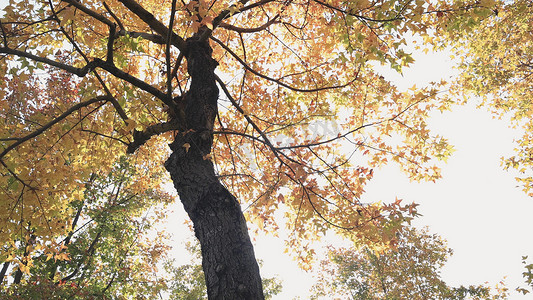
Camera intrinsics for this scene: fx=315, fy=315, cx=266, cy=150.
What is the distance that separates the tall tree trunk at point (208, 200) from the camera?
283cm

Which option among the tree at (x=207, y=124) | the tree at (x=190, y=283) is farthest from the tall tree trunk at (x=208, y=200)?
the tree at (x=190, y=283)

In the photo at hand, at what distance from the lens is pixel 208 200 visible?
3.36 m

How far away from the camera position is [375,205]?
392cm

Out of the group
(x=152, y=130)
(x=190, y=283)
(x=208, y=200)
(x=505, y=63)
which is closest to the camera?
(x=208, y=200)

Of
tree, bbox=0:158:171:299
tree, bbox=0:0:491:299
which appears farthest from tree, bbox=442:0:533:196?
tree, bbox=0:158:171:299

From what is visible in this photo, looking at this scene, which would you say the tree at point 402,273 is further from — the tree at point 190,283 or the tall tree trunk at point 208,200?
the tall tree trunk at point 208,200

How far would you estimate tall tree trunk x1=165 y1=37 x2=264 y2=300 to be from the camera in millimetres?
2834

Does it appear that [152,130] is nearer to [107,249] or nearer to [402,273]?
[107,249]

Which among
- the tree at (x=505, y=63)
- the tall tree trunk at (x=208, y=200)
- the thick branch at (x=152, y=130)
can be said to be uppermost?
the tree at (x=505, y=63)

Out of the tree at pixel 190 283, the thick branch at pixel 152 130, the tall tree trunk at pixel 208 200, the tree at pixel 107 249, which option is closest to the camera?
the tall tree trunk at pixel 208 200

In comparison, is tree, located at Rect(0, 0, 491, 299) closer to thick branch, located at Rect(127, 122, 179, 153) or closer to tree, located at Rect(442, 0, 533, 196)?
thick branch, located at Rect(127, 122, 179, 153)

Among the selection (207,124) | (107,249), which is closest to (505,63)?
(207,124)

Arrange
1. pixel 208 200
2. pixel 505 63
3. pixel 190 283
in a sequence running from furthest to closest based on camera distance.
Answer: pixel 190 283, pixel 505 63, pixel 208 200

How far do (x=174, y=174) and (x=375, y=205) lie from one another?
8.21 feet
